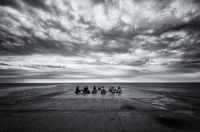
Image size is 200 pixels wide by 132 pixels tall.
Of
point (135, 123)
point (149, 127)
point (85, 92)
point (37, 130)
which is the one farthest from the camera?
point (85, 92)

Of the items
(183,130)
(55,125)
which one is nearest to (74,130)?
(55,125)

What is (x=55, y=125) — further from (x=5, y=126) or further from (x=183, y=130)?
(x=183, y=130)

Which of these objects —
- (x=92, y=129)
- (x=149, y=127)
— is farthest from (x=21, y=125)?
(x=149, y=127)

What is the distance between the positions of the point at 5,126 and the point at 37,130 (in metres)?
2.82

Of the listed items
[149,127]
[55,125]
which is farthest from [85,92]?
[149,127]

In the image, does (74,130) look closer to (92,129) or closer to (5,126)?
(92,129)

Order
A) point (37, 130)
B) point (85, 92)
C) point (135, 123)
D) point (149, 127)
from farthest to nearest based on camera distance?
point (85, 92), point (135, 123), point (149, 127), point (37, 130)

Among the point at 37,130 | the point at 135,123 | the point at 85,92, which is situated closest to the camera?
the point at 37,130

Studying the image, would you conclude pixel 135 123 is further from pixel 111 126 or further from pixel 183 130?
pixel 183 130

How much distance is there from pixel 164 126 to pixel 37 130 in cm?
922

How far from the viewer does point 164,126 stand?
7363mm

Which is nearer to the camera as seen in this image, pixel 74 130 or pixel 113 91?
pixel 74 130

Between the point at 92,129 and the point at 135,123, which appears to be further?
the point at 135,123

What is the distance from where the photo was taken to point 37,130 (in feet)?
22.0
